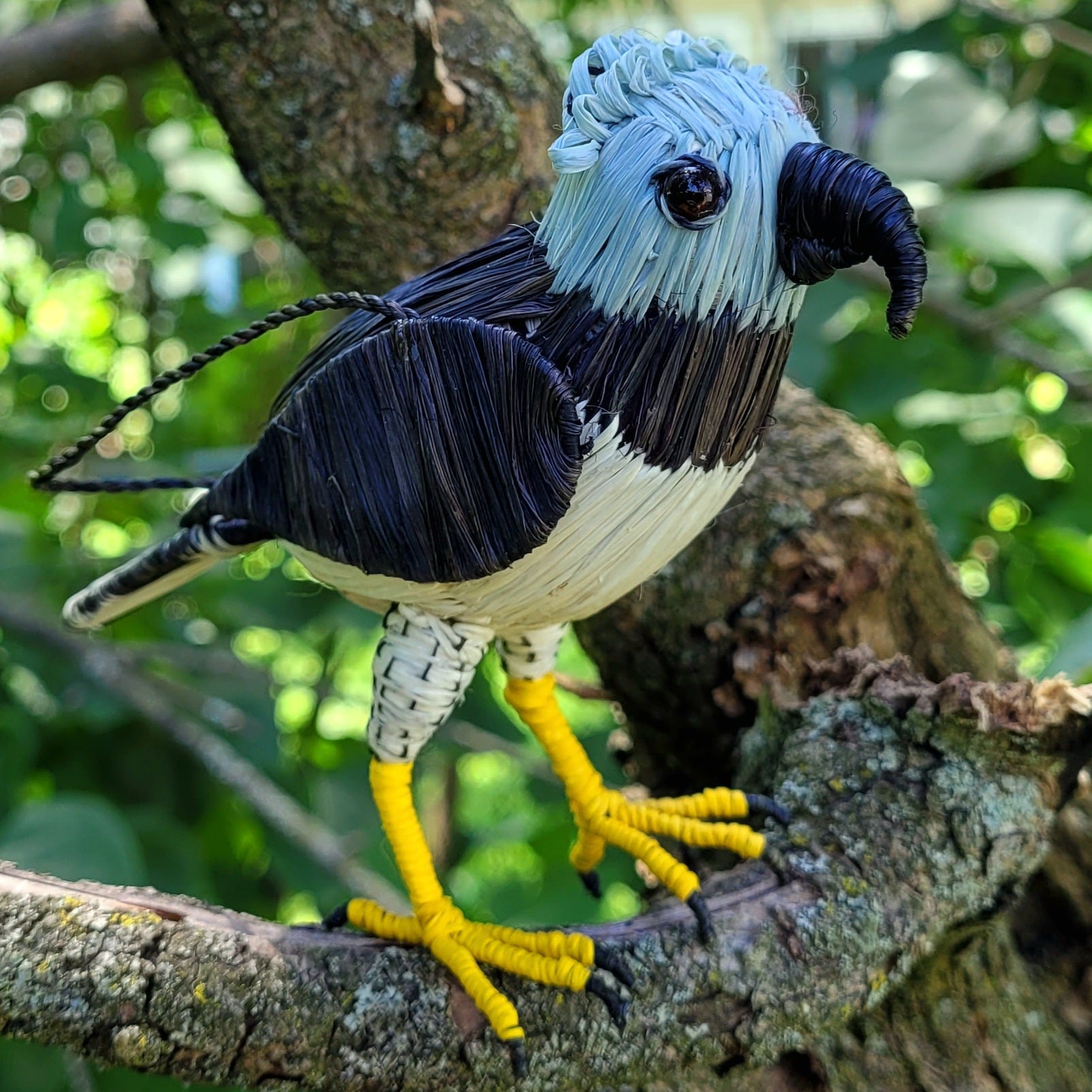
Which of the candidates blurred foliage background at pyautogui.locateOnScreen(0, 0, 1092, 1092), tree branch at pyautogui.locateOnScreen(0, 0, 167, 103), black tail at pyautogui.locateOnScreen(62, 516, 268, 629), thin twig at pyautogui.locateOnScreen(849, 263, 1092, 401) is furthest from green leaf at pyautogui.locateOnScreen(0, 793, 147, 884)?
thin twig at pyautogui.locateOnScreen(849, 263, 1092, 401)

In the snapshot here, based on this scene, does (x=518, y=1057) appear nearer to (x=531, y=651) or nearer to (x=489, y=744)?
(x=531, y=651)

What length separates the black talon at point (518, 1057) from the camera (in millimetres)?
679

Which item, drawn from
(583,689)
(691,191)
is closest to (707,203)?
(691,191)

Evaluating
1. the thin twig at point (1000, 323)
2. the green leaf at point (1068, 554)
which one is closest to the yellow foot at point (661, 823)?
the green leaf at point (1068, 554)

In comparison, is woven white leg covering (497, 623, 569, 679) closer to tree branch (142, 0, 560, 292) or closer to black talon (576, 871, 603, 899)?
black talon (576, 871, 603, 899)

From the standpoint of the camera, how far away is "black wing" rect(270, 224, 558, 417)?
62 cm

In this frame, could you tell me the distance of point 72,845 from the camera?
961mm

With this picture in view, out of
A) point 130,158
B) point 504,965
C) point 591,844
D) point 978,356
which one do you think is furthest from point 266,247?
point 504,965

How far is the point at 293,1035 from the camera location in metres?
0.65

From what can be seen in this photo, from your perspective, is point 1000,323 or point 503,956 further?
point 1000,323

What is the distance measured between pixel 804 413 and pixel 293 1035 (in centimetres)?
76

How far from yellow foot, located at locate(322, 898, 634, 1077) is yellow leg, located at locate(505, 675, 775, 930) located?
12 centimetres

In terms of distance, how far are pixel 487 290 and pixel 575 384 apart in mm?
92

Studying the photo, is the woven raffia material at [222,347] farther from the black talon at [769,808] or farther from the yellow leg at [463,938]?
the black talon at [769,808]
